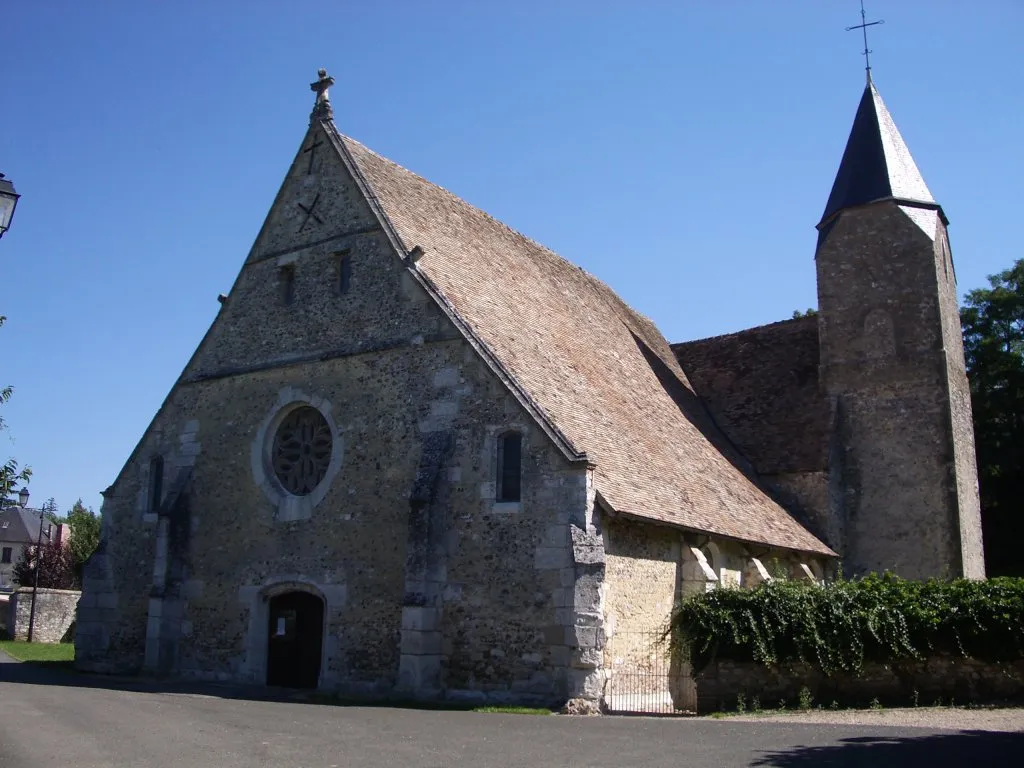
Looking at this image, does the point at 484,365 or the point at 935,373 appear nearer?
the point at 484,365

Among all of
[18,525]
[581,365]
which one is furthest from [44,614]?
[18,525]

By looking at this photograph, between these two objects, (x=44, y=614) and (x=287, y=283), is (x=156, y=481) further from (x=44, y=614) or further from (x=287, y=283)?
(x=44, y=614)

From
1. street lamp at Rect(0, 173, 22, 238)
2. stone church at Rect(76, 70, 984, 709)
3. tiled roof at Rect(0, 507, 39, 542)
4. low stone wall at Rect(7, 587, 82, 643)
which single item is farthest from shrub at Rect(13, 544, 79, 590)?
street lamp at Rect(0, 173, 22, 238)

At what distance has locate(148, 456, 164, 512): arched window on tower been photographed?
68.9 feet

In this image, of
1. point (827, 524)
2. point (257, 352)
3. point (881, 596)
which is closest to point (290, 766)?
point (881, 596)

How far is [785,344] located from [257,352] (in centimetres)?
1501

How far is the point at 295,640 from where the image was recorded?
18.0m

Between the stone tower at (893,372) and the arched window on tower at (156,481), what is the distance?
14945mm

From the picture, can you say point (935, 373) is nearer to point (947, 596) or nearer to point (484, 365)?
point (947, 596)

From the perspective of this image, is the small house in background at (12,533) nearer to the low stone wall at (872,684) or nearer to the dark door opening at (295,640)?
the dark door opening at (295,640)

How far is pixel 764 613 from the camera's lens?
15.1m

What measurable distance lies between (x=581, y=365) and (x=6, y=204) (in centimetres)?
1277

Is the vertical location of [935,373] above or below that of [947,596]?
above

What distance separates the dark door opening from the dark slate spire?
56.2 feet
